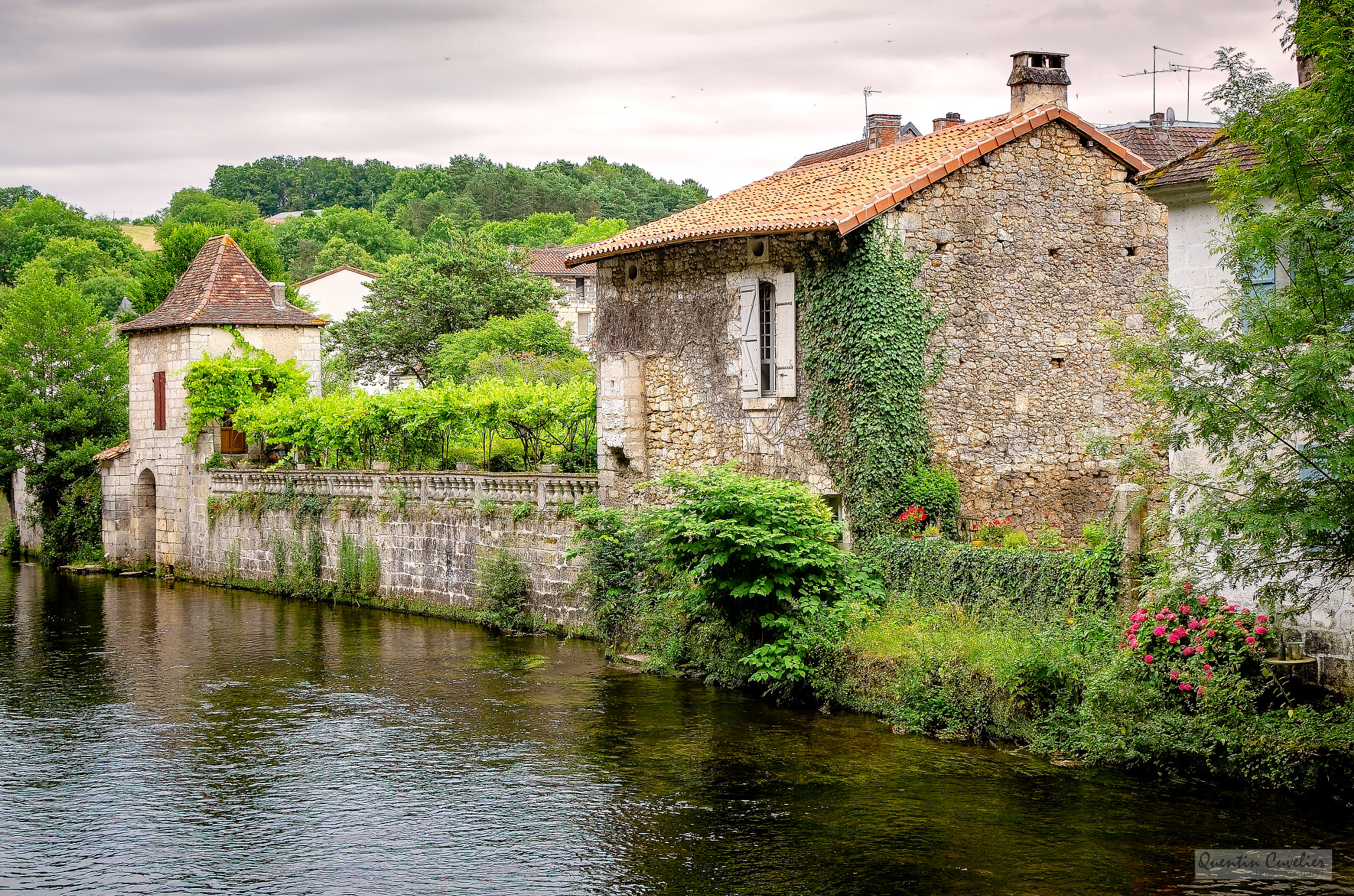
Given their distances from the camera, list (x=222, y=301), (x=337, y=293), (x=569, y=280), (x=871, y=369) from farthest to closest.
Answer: (x=569, y=280)
(x=337, y=293)
(x=222, y=301)
(x=871, y=369)

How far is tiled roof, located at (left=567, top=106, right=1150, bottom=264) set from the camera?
18484 mm

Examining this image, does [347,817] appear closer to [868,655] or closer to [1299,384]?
[868,655]

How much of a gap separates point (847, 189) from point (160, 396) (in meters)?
22.2

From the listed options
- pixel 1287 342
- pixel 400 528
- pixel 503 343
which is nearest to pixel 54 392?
pixel 503 343

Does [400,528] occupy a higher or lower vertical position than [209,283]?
lower

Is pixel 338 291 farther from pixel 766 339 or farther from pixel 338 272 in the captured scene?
pixel 766 339

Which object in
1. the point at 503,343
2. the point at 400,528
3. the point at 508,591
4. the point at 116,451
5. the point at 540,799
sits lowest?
the point at 540,799

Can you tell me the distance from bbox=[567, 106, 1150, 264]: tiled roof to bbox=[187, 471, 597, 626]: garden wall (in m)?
4.74

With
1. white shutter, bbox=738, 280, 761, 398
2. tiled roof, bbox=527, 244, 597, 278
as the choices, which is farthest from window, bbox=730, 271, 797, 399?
tiled roof, bbox=527, 244, 597, 278

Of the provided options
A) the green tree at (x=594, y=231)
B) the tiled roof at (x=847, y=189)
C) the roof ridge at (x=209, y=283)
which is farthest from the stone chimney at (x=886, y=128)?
the green tree at (x=594, y=231)

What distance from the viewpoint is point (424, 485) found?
26.0 meters

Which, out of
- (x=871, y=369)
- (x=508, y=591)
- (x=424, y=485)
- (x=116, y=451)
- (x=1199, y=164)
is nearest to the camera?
(x=1199, y=164)

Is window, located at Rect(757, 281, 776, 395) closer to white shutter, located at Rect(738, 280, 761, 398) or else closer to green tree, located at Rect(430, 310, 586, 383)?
white shutter, located at Rect(738, 280, 761, 398)

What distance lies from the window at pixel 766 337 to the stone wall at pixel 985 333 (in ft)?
0.91
